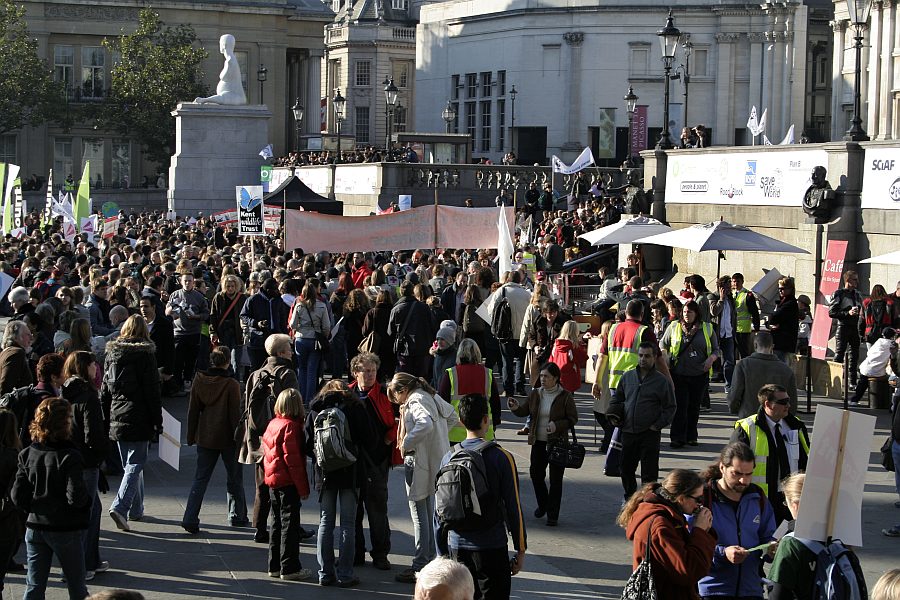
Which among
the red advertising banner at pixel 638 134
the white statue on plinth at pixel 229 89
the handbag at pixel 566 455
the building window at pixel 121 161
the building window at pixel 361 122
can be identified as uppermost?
the building window at pixel 361 122

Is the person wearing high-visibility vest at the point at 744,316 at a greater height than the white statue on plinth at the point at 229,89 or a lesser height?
lesser

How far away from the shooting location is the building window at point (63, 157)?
8575 cm

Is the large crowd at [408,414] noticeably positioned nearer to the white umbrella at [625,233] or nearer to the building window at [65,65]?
the white umbrella at [625,233]

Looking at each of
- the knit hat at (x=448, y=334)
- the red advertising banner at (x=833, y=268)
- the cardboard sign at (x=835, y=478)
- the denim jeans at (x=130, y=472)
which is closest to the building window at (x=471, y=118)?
the red advertising banner at (x=833, y=268)

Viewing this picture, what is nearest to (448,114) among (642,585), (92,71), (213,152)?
(213,152)

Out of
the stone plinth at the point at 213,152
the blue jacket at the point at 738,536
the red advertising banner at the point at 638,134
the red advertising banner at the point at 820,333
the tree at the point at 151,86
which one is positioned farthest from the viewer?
the tree at the point at 151,86

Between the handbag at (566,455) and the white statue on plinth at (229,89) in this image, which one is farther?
the white statue on plinth at (229,89)

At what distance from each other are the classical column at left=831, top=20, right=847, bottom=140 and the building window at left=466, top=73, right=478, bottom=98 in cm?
1877

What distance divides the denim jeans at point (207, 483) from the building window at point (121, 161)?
77.4 meters

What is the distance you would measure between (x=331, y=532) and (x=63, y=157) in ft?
262

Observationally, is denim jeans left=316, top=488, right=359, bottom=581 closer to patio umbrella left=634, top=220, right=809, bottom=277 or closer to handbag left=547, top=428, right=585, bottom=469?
handbag left=547, top=428, right=585, bottom=469

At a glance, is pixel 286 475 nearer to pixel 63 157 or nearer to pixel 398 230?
pixel 398 230

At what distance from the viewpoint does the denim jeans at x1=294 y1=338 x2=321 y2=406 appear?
57.9ft

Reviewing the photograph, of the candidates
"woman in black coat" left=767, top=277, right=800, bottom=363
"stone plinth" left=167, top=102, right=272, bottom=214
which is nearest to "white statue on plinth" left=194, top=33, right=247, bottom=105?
"stone plinth" left=167, top=102, right=272, bottom=214
